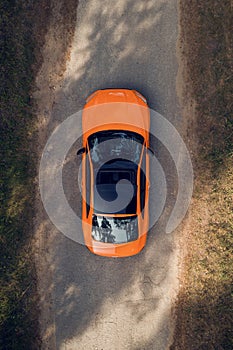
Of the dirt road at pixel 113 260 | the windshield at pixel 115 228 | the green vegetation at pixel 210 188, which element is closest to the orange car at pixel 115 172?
the windshield at pixel 115 228

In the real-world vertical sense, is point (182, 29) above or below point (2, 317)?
above

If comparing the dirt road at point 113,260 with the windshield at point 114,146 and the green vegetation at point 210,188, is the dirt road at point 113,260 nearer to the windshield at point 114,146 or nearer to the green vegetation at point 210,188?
the green vegetation at point 210,188

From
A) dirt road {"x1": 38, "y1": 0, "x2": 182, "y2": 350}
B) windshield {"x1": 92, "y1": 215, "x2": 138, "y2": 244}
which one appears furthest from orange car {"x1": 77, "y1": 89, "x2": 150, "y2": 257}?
dirt road {"x1": 38, "y1": 0, "x2": 182, "y2": 350}

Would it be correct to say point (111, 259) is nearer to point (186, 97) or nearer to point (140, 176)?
point (140, 176)

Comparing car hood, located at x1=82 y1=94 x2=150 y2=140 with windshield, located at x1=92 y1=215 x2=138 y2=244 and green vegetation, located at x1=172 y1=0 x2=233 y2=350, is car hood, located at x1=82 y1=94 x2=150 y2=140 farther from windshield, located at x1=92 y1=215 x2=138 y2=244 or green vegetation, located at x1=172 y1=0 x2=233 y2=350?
windshield, located at x1=92 y1=215 x2=138 y2=244

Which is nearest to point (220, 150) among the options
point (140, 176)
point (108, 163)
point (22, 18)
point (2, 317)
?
point (140, 176)

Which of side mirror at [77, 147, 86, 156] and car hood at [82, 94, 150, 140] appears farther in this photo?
side mirror at [77, 147, 86, 156]

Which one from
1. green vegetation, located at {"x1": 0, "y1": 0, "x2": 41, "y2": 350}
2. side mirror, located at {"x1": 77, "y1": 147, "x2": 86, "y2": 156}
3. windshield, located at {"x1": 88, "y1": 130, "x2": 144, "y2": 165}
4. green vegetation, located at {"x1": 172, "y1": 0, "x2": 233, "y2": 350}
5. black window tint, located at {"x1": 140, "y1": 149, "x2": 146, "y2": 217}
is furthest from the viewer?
green vegetation, located at {"x1": 172, "y1": 0, "x2": 233, "y2": 350}
